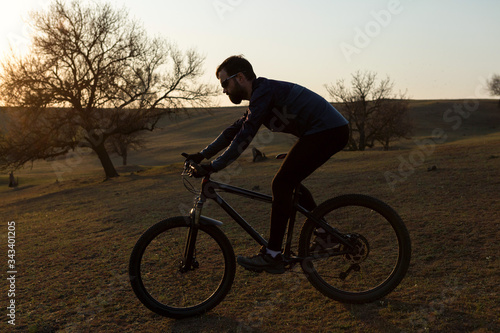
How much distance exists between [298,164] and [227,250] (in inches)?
40.3

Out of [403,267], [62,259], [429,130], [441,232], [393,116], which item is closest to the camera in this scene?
[403,267]

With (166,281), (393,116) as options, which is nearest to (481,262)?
(166,281)

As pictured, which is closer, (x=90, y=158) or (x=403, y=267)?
(x=403, y=267)

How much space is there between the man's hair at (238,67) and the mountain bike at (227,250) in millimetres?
901

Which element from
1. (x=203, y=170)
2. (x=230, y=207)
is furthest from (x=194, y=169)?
(x=230, y=207)

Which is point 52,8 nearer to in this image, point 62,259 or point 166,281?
point 62,259

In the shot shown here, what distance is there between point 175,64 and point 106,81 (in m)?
4.90

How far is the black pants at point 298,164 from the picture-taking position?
3.33m

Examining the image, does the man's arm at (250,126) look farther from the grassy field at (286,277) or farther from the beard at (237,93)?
the grassy field at (286,277)

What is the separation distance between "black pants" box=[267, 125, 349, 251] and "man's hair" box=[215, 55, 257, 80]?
2.43 ft

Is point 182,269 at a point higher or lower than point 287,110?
lower

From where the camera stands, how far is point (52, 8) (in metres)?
21.6

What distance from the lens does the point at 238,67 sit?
339 centimetres

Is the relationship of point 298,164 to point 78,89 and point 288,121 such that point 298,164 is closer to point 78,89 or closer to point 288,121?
point 288,121
